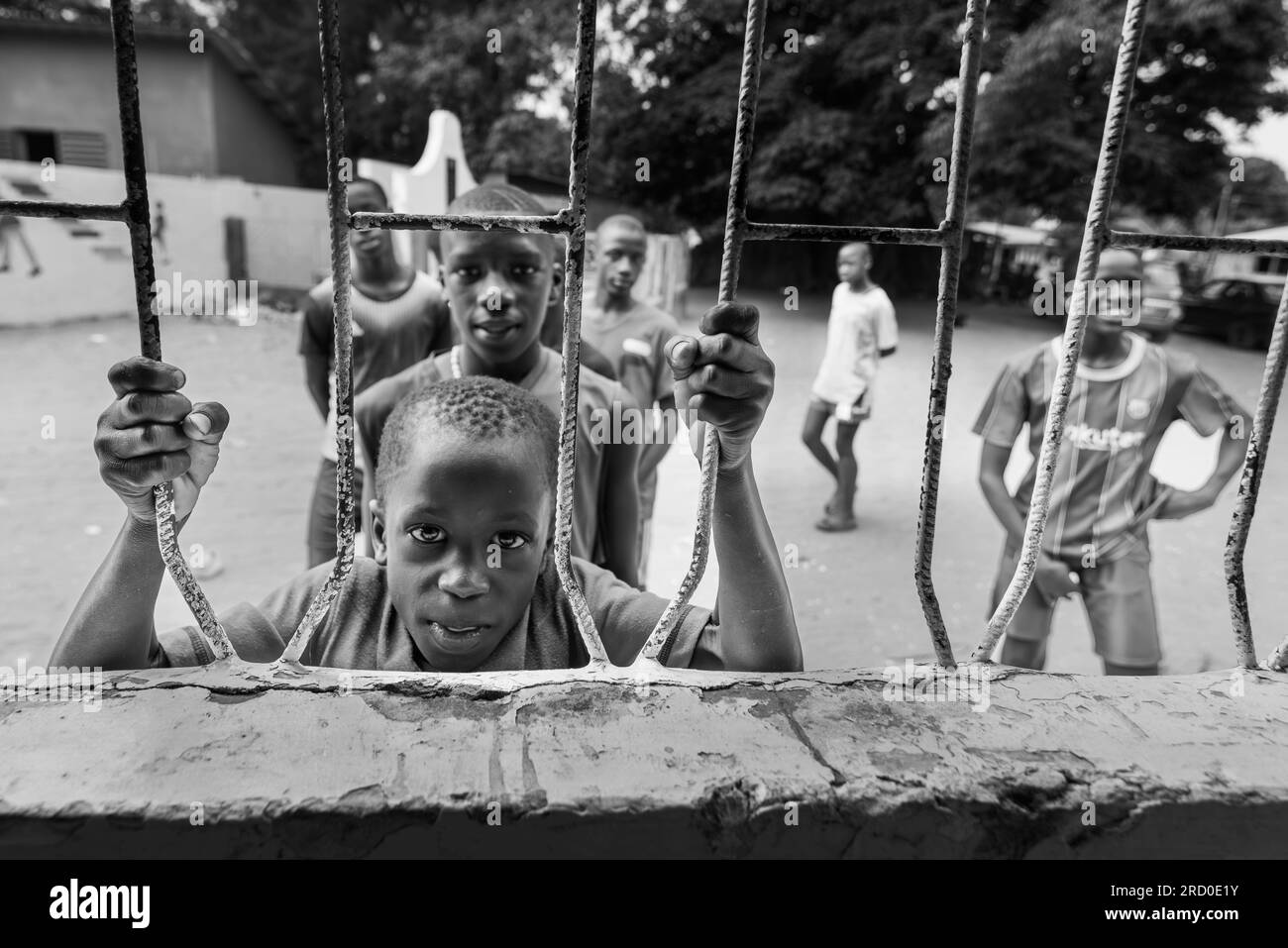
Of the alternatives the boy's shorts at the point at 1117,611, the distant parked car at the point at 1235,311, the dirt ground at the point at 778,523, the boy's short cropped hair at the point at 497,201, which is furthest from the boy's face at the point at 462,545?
the distant parked car at the point at 1235,311

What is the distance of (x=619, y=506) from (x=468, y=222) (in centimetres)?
143

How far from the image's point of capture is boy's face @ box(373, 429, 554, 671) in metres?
1.23

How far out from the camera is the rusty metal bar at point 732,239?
847mm

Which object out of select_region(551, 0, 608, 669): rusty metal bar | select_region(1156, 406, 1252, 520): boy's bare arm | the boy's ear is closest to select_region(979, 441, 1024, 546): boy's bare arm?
select_region(1156, 406, 1252, 520): boy's bare arm

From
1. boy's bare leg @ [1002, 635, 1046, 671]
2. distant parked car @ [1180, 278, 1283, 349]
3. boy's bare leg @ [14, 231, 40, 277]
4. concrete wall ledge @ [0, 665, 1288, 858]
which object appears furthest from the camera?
distant parked car @ [1180, 278, 1283, 349]

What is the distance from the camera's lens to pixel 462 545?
124cm

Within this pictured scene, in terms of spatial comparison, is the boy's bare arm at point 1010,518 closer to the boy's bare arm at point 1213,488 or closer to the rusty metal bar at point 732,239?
the boy's bare arm at point 1213,488

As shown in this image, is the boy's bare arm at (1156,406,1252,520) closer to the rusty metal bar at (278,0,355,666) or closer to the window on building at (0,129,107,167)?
the rusty metal bar at (278,0,355,666)

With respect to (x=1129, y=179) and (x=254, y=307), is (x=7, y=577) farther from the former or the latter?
(x=1129, y=179)

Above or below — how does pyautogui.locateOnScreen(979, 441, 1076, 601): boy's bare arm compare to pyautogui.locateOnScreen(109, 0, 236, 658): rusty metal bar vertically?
below

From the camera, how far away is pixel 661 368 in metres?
3.89

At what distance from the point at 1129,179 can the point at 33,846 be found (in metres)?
21.1

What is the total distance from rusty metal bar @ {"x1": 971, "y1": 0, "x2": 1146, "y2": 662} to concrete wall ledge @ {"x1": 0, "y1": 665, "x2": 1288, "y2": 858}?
0.13 m

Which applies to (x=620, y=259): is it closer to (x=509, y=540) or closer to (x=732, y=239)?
(x=509, y=540)
